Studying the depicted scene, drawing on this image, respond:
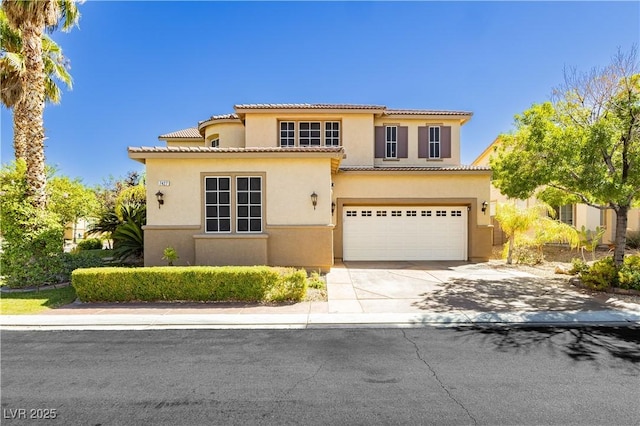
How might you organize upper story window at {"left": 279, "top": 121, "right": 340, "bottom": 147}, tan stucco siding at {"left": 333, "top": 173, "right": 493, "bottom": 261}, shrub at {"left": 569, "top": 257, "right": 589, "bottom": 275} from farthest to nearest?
upper story window at {"left": 279, "top": 121, "right": 340, "bottom": 147} → tan stucco siding at {"left": 333, "top": 173, "right": 493, "bottom": 261} → shrub at {"left": 569, "top": 257, "right": 589, "bottom": 275}

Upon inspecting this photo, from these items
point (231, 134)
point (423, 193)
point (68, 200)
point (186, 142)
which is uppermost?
point (186, 142)

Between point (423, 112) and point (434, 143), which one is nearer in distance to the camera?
point (423, 112)

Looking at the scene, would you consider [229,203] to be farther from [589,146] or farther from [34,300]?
[589,146]

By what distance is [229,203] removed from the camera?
1120 cm

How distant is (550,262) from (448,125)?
811cm

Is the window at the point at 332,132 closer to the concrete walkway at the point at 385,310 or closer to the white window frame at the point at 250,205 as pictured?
the white window frame at the point at 250,205

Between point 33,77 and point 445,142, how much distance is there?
56.1ft

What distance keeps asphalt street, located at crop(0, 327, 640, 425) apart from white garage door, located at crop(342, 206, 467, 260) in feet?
26.2

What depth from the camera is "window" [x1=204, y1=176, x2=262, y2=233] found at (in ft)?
36.7

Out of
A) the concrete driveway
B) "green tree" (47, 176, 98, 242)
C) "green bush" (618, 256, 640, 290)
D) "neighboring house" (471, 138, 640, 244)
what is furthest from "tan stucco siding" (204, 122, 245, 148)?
"green bush" (618, 256, 640, 290)

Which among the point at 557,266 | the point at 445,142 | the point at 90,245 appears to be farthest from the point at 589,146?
the point at 90,245

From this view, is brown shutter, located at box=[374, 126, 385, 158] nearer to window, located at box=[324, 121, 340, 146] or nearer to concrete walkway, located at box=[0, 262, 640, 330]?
window, located at box=[324, 121, 340, 146]

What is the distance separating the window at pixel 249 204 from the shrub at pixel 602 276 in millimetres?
10328

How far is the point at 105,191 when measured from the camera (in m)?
26.8
